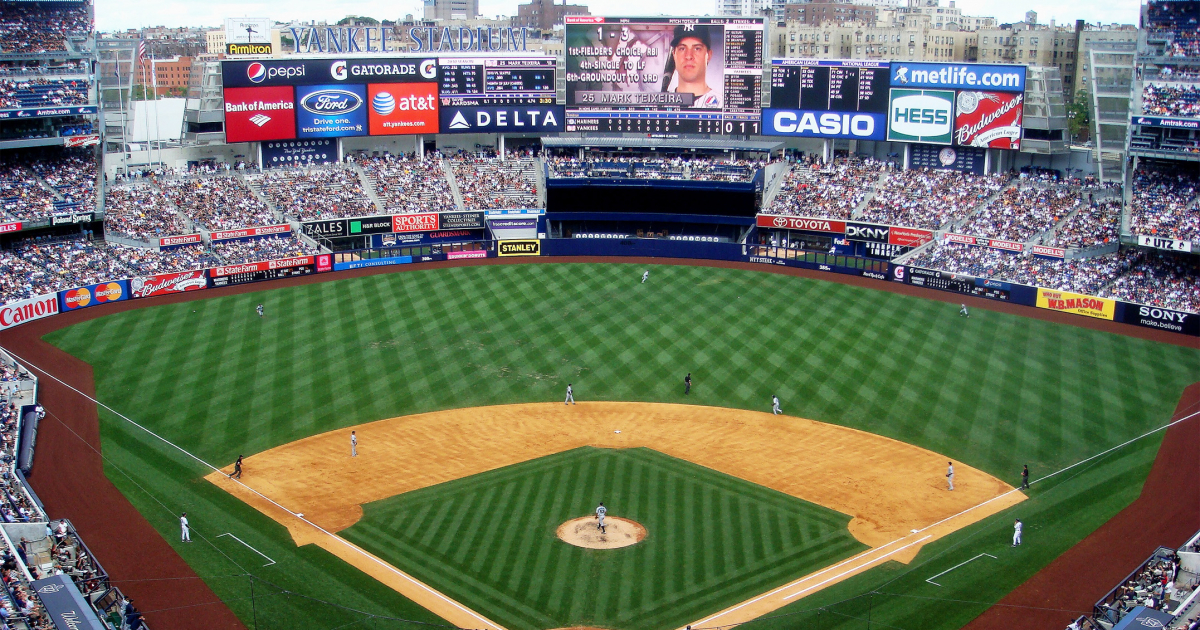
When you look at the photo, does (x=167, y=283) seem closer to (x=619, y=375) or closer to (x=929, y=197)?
(x=619, y=375)

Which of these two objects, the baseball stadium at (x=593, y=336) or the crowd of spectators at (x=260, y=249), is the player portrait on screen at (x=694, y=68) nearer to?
the baseball stadium at (x=593, y=336)

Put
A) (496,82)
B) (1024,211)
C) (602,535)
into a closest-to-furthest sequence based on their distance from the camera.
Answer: (602,535) → (1024,211) → (496,82)

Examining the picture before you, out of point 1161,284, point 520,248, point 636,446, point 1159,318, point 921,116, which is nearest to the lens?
A: point 636,446

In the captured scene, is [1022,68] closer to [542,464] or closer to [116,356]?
[542,464]

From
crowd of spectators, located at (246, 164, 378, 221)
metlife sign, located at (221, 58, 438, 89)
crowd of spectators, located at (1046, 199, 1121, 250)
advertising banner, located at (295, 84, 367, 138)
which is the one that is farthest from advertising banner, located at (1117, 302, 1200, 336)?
advertising banner, located at (295, 84, 367, 138)

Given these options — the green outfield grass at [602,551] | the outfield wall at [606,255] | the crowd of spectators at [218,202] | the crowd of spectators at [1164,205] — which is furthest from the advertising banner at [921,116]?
the crowd of spectators at [218,202]

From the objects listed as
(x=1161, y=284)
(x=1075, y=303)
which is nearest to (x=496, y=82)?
(x=1075, y=303)
